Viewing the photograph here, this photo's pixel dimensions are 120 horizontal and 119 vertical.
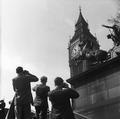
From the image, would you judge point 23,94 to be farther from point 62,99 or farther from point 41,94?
point 62,99

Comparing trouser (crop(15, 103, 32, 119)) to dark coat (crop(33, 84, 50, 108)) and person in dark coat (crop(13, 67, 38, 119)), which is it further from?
dark coat (crop(33, 84, 50, 108))

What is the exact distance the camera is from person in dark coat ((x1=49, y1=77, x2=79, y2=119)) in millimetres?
12461

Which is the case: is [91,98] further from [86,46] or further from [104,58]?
[86,46]

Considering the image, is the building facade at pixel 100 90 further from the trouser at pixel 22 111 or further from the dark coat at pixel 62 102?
the dark coat at pixel 62 102

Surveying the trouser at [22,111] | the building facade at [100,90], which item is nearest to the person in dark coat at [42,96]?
the trouser at [22,111]

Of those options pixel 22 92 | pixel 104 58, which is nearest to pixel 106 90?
pixel 104 58

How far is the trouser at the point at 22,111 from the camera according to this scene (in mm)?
13914

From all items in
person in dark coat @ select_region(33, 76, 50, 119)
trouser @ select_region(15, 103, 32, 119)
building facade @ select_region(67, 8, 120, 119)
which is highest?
building facade @ select_region(67, 8, 120, 119)

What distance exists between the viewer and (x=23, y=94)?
46.1ft

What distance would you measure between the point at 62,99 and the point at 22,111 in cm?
204

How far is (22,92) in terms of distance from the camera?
1409 cm

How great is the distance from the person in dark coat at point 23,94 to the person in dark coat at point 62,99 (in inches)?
58.8

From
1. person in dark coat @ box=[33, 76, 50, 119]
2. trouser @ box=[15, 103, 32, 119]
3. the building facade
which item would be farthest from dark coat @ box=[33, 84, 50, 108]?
the building facade

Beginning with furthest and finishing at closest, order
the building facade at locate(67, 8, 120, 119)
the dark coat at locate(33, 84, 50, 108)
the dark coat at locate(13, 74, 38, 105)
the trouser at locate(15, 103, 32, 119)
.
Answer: the building facade at locate(67, 8, 120, 119) → the dark coat at locate(33, 84, 50, 108) → the dark coat at locate(13, 74, 38, 105) → the trouser at locate(15, 103, 32, 119)
